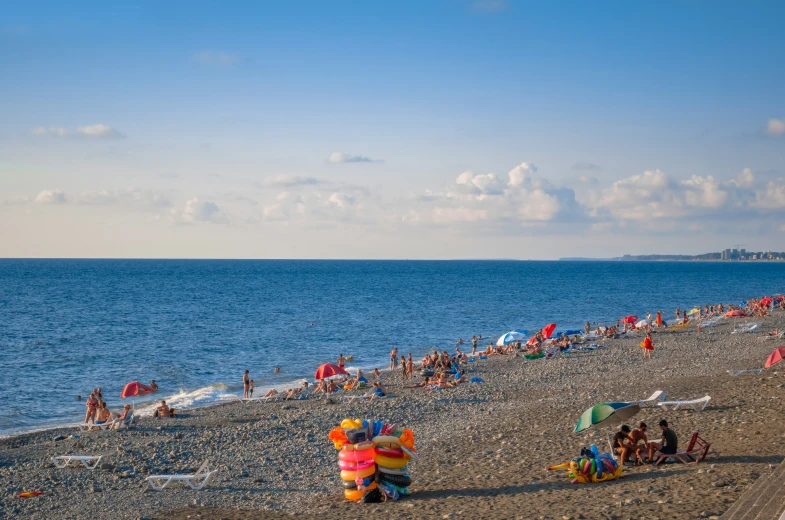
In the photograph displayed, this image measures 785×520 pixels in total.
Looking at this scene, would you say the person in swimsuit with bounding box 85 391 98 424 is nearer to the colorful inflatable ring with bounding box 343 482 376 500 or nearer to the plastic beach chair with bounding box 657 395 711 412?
the colorful inflatable ring with bounding box 343 482 376 500

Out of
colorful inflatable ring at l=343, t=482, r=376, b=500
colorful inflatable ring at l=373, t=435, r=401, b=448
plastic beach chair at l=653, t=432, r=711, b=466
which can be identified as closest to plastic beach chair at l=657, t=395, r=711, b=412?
plastic beach chair at l=653, t=432, r=711, b=466

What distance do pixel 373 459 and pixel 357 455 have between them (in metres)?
0.32

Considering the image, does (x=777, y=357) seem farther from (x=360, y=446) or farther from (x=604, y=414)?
(x=360, y=446)

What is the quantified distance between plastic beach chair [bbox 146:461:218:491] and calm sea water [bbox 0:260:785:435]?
37.5ft

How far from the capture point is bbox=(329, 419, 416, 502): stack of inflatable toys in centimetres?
1241

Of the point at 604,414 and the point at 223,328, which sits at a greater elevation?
the point at 604,414

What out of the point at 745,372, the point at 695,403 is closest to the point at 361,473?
the point at 695,403

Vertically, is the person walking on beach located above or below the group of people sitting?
below

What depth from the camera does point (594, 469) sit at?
12359 mm

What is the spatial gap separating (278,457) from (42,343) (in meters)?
35.9

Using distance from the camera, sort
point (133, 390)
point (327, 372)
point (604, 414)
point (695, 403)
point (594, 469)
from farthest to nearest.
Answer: point (327, 372), point (133, 390), point (695, 403), point (604, 414), point (594, 469)

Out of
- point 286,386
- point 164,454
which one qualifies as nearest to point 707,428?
point 164,454

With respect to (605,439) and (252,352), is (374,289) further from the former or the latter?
(605,439)

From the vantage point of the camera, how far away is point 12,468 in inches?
658
